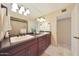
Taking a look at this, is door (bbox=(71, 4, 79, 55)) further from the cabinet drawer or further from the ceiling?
the cabinet drawer

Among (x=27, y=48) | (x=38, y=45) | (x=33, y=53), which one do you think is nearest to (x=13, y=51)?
(x=27, y=48)

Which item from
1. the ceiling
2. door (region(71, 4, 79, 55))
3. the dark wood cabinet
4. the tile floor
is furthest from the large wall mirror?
door (region(71, 4, 79, 55))

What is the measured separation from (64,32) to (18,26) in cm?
70

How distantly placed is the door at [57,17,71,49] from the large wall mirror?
1.67 ft

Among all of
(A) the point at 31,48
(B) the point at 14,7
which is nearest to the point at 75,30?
(A) the point at 31,48

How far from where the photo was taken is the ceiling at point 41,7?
4.73ft

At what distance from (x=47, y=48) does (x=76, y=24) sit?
58 cm

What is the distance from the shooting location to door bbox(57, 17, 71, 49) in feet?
4.87

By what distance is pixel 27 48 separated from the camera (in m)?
1.38

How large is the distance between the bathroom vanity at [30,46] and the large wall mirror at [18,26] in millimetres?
139

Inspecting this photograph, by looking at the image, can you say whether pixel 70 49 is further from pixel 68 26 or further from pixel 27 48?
pixel 27 48

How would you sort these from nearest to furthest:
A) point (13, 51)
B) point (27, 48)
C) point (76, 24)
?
point (13, 51) → point (27, 48) → point (76, 24)

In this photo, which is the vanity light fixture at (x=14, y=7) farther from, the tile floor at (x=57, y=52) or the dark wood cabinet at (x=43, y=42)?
the tile floor at (x=57, y=52)

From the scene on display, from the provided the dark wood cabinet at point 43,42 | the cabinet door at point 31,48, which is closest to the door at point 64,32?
the dark wood cabinet at point 43,42
